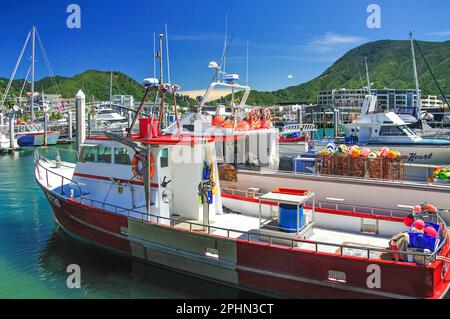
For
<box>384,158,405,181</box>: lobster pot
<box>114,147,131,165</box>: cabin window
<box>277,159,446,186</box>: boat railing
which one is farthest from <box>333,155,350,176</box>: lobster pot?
<box>114,147,131,165</box>: cabin window

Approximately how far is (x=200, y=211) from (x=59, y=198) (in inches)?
191

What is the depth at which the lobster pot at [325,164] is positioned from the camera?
13891 millimetres

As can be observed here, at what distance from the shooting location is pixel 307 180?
13.9 metres

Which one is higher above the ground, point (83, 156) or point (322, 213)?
point (83, 156)

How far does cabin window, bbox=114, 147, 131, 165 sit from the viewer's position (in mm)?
11204

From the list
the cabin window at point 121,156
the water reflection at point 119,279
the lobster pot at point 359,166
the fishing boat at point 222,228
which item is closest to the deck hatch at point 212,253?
Result: the fishing boat at point 222,228

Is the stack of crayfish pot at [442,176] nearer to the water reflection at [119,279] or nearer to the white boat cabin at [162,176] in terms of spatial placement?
the white boat cabin at [162,176]

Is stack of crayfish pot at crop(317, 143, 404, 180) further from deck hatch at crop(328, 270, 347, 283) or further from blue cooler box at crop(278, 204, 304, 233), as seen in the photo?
deck hatch at crop(328, 270, 347, 283)

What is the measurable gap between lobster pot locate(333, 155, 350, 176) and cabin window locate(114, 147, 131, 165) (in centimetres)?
720

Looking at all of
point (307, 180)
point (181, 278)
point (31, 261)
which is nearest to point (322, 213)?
point (307, 180)

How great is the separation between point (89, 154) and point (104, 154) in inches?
30.0

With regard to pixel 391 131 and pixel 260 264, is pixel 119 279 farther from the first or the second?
pixel 391 131

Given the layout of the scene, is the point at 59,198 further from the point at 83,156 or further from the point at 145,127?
the point at 145,127
